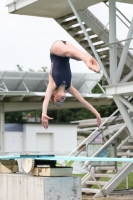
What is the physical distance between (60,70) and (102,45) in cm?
1215

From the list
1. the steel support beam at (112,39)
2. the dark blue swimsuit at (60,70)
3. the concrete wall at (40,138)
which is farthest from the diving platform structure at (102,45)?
the concrete wall at (40,138)

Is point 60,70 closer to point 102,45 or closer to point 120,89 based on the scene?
point 120,89

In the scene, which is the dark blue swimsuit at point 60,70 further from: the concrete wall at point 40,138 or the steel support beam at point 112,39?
the concrete wall at point 40,138

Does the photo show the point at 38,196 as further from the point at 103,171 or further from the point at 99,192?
the point at 103,171

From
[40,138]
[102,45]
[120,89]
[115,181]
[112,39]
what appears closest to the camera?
[120,89]

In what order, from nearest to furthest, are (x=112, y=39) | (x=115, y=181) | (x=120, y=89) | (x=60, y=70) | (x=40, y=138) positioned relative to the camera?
(x=60, y=70)
(x=120, y=89)
(x=112, y=39)
(x=115, y=181)
(x=40, y=138)

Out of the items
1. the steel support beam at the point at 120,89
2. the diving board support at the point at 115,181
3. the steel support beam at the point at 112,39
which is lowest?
the diving board support at the point at 115,181

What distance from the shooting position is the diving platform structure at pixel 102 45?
2208 cm

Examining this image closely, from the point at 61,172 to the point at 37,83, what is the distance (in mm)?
27448

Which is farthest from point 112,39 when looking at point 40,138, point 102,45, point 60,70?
point 40,138

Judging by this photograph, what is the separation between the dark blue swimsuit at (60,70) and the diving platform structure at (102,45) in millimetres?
10030

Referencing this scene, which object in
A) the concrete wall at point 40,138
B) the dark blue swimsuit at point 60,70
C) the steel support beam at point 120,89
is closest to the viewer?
the dark blue swimsuit at point 60,70

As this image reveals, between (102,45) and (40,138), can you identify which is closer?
(102,45)

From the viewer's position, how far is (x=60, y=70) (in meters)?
11.4
